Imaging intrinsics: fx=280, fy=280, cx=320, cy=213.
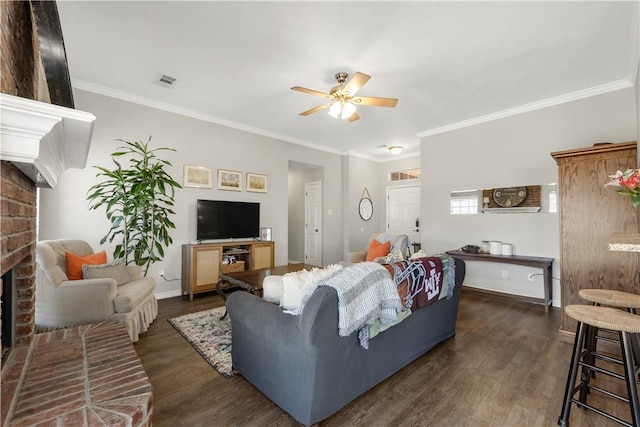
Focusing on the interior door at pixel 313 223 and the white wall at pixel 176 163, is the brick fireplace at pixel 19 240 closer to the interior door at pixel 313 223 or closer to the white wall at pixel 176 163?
the white wall at pixel 176 163

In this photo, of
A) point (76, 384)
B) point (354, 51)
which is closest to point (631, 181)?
point (354, 51)

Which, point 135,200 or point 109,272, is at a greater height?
point 135,200

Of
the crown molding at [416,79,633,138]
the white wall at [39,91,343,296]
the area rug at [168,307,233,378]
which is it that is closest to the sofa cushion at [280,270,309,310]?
the area rug at [168,307,233,378]

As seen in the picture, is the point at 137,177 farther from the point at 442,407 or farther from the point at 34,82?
the point at 442,407

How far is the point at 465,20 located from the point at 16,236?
3.30m

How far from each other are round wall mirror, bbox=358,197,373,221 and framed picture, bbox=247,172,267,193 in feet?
8.54

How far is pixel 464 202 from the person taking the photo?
4734mm

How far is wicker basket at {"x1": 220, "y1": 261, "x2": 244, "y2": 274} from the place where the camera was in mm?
4285

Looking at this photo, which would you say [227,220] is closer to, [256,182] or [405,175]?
[256,182]

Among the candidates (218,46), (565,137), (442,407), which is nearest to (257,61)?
(218,46)

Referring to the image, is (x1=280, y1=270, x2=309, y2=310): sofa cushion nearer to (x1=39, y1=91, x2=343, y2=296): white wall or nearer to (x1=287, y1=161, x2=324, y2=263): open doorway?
(x1=39, y1=91, x2=343, y2=296): white wall

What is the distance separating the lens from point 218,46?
2.72 metres

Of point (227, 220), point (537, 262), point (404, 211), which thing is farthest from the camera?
point (404, 211)

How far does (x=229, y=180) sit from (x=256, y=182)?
→ 512 mm
